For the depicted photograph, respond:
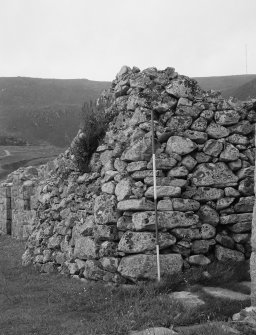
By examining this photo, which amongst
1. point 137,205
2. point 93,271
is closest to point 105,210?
point 137,205

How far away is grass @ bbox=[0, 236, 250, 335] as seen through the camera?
24.5 feet

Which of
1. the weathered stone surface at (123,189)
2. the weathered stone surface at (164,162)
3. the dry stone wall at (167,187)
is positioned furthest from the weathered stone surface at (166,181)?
the weathered stone surface at (123,189)

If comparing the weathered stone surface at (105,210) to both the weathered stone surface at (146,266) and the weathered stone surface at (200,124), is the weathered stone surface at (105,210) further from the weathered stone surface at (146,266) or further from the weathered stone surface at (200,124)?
the weathered stone surface at (200,124)

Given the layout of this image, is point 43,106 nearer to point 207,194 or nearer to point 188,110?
point 188,110

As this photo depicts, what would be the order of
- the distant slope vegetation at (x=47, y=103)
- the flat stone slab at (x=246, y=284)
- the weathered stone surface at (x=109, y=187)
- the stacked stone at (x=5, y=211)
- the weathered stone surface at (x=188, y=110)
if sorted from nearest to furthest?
the flat stone slab at (x=246, y=284) → the weathered stone surface at (x=109, y=187) → the weathered stone surface at (x=188, y=110) → the stacked stone at (x=5, y=211) → the distant slope vegetation at (x=47, y=103)

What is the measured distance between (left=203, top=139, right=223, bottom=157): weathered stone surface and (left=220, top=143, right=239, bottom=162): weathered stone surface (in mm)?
120

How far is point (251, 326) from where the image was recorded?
A: 266 inches

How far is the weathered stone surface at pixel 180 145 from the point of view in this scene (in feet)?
35.5

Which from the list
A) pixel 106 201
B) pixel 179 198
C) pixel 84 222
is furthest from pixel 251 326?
pixel 84 222

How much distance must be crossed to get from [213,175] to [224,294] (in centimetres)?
296

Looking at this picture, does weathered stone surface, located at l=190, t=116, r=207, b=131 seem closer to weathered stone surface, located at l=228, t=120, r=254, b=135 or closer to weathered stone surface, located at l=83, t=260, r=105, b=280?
weathered stone surface, located at l=228, t=120, r=254, b=135

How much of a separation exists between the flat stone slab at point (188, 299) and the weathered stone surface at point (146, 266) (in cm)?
90

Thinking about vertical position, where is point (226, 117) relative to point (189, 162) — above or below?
above

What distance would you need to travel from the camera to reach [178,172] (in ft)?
35.1
